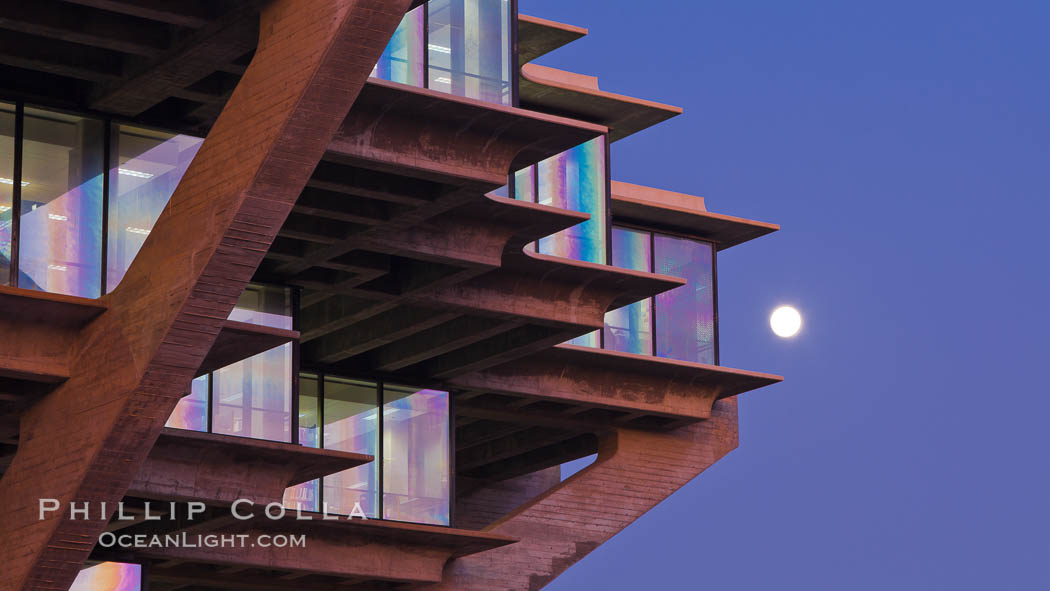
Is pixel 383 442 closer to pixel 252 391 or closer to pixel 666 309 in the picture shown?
pixel 252 391

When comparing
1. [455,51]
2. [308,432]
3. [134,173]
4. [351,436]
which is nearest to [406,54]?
[455,51]

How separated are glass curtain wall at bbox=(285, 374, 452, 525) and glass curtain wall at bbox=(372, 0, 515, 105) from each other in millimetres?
8053

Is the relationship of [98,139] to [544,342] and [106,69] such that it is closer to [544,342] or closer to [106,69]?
[106,69]

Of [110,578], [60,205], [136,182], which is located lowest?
[110,578]

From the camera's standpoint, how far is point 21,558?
22.1 metres

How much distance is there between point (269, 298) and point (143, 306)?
6709 mm

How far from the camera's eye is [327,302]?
30969 mm

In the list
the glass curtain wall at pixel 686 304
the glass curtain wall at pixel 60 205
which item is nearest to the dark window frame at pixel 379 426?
the glass curtain wall at pixel 686 304

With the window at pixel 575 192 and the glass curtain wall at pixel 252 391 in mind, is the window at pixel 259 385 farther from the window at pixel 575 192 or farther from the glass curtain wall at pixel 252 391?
the window at pixel 575 192

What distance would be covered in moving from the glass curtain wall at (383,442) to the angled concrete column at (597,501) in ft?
6.73

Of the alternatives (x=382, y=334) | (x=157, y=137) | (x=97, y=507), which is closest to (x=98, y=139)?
(x=157, y=137)

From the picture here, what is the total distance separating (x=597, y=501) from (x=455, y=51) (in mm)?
12882

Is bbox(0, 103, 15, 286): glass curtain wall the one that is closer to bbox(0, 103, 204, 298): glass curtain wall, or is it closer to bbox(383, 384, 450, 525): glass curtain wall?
bbox(0, 103, 204, 298): glass curtain wall

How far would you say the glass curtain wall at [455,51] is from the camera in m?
25.0
